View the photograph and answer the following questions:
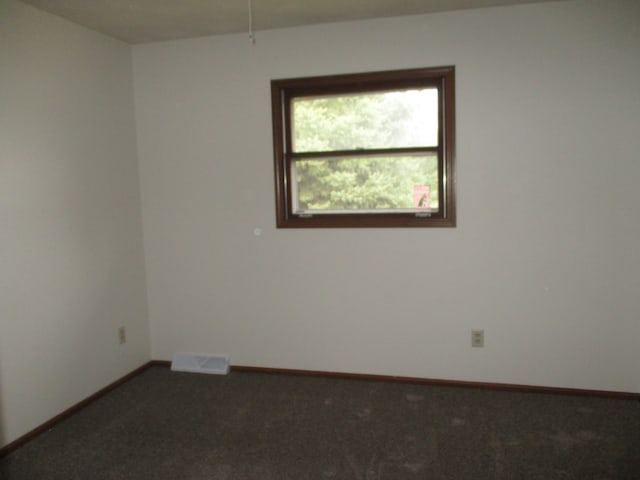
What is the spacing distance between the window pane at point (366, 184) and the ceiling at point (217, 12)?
3.08 feet

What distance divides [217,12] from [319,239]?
163cm

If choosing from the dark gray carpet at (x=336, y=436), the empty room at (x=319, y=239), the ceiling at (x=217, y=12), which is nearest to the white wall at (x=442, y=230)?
the empty room at (x=319, y=239)

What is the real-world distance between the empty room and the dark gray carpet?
0.06 ft

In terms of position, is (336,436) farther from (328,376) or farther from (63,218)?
(63,218)

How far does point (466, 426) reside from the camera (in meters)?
2.79

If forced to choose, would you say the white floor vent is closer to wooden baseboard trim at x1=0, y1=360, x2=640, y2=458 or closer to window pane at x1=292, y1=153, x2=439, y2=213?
wooden baseboard trim at x1=0, y1=360, x2=640, y2=458

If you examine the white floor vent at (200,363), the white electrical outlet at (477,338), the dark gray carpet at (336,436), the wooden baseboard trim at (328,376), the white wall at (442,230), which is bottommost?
the dark gray carpet at (336,436)

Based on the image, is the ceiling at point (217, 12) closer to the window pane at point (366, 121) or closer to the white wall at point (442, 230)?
the white wall at point (442, 230)

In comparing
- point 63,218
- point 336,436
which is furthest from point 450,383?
point 63,218

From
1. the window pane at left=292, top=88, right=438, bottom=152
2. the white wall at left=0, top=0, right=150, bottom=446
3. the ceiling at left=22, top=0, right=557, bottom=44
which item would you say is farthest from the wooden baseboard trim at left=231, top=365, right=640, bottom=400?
the ceiling at left=22, top=0, right=557, bottom=44

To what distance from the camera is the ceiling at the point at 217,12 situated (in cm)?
287

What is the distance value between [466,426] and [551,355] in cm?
86

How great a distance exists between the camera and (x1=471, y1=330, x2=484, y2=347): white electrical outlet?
130 inches

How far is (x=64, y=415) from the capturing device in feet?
9.96
